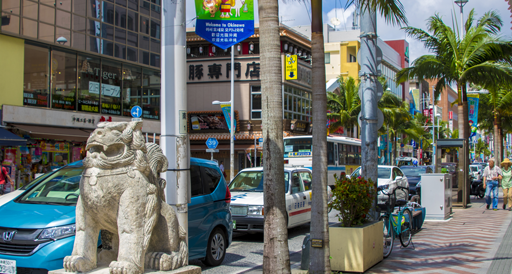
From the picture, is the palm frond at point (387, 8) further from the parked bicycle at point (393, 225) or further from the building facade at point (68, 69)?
the building facade at point (68, 69)

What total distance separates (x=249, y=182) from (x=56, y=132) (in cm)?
1274

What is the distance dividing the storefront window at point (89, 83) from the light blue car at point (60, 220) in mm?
16717

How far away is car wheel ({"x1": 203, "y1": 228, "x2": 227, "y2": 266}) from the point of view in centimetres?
802

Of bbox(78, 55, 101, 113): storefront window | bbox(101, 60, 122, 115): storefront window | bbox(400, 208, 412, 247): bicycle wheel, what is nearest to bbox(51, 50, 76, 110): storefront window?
bbox(78, 55, 101, 113): storefront window

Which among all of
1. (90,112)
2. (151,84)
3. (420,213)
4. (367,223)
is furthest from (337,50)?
(367,223)

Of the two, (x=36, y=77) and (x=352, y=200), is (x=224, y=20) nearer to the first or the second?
(x=352, y=200)

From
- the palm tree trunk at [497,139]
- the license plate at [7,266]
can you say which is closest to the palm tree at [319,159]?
the license plate at [7,266]

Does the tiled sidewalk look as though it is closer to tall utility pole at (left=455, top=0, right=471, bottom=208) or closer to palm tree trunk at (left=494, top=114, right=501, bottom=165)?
tall utility pole at (left=455, top=0, right=471, bottom=208)

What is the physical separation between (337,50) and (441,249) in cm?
5581

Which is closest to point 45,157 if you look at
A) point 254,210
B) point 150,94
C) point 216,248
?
point 150,94

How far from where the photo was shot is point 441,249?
936cm

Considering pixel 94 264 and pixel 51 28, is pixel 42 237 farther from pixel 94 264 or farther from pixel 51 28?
pixel 51 28

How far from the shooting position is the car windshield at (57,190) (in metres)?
6.77

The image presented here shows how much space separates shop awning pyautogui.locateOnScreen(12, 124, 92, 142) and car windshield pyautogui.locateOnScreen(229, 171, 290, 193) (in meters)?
11.5
